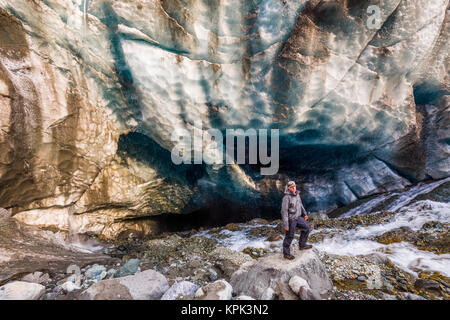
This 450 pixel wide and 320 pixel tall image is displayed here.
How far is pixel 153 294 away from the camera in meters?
4.22

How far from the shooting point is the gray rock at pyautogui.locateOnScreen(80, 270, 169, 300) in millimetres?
3893

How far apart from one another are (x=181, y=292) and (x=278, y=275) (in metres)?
1.99

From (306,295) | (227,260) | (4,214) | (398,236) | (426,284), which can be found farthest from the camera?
(398,236)

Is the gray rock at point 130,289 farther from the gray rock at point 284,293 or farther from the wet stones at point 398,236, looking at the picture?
the wet stones at point 398,236

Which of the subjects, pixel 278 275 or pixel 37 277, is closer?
pixel 278 275

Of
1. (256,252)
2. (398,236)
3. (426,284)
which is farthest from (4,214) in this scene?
(398,236)

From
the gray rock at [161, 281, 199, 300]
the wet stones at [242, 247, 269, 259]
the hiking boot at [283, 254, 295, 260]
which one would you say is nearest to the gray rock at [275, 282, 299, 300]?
the hiking boot at [283, 254, 295, 260]

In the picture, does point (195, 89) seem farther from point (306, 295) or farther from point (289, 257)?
point (306, 295)

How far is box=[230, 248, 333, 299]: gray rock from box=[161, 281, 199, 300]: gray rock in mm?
993

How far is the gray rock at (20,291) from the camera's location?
4.08 m

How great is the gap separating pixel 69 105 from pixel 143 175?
4.96 metres

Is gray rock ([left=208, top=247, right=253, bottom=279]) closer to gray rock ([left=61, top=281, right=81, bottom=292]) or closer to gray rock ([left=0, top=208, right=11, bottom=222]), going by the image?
gray rock ([left=61, top=281, right=81, bottom=292])

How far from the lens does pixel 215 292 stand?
391 centimetres
